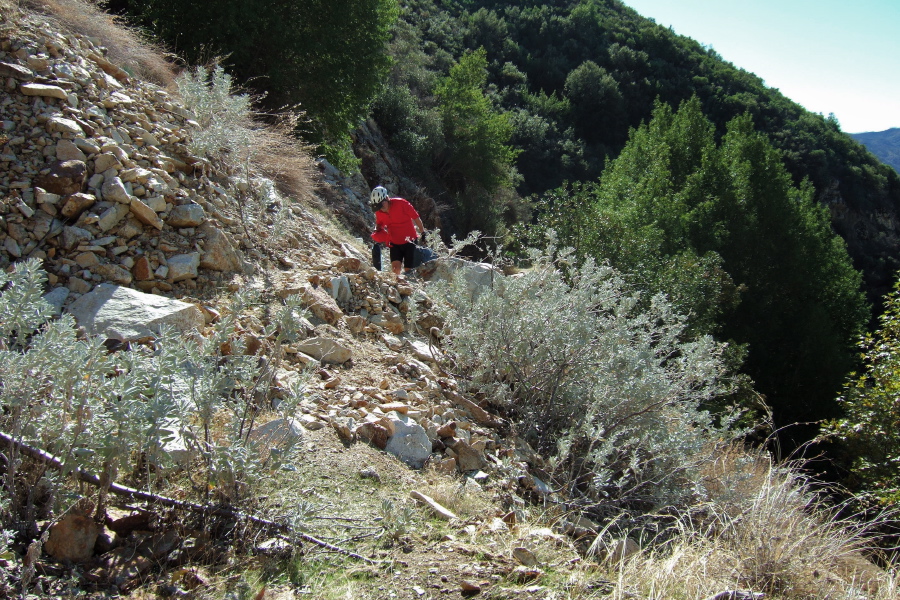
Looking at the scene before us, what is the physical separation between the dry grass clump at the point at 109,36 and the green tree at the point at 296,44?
6.00 ft

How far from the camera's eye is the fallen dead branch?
1.86m

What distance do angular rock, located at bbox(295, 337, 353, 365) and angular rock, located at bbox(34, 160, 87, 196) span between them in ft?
6.33

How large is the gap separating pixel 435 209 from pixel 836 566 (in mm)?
15091

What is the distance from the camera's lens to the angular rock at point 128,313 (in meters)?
3.14

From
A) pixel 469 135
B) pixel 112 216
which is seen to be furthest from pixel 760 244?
pixel 112 216

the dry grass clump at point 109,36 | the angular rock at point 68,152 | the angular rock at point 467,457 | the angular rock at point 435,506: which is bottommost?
the angular rock at point 467,457

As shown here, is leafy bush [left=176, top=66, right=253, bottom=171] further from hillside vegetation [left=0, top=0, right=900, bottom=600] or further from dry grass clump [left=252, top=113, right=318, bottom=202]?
dry grass clump [left=252, top=113, right=318, bottom=202]

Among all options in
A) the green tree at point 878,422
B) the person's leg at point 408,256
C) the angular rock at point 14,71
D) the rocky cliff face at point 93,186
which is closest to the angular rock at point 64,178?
the rocky cliff face at point 93,186

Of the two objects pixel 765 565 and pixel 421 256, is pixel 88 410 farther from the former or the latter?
pixel 421 256

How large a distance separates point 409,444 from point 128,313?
69.2 inches

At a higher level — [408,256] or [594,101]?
[594,101]

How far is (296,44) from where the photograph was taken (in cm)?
1024

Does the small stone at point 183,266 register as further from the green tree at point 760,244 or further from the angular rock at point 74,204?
the green tree at point 760,244

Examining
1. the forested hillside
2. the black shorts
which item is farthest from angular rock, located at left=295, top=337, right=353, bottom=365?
the forested hillside
